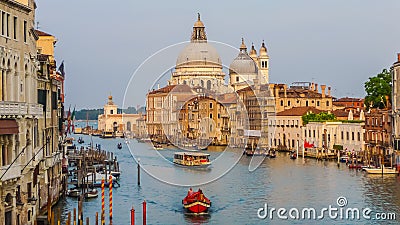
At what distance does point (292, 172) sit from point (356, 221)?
10.6 metres

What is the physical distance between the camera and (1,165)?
10.2 m

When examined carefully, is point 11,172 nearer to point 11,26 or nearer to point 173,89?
point 11,26

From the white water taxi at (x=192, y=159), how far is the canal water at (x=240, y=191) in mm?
278

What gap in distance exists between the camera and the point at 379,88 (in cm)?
3272

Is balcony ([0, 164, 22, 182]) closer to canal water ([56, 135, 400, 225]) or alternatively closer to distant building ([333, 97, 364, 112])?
canal water ([56, 135, 400, 225])

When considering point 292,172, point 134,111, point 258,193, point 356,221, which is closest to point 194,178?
point 258,193

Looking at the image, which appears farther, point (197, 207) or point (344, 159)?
point (344, 159)

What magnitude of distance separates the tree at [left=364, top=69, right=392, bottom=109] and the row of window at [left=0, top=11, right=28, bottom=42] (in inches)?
890

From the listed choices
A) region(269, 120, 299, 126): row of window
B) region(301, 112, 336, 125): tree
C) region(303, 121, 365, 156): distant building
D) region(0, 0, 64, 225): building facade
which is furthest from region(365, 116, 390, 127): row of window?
region(0, 0, 64, 225): building facade

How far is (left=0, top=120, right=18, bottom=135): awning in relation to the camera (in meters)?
10.1

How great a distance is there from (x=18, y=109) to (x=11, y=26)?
100 centimetres

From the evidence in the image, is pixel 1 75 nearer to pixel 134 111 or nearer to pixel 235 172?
pixel 134 111

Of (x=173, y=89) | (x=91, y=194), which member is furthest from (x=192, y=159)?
(x=91, y=194)

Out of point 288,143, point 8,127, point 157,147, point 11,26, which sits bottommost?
point 288,143
